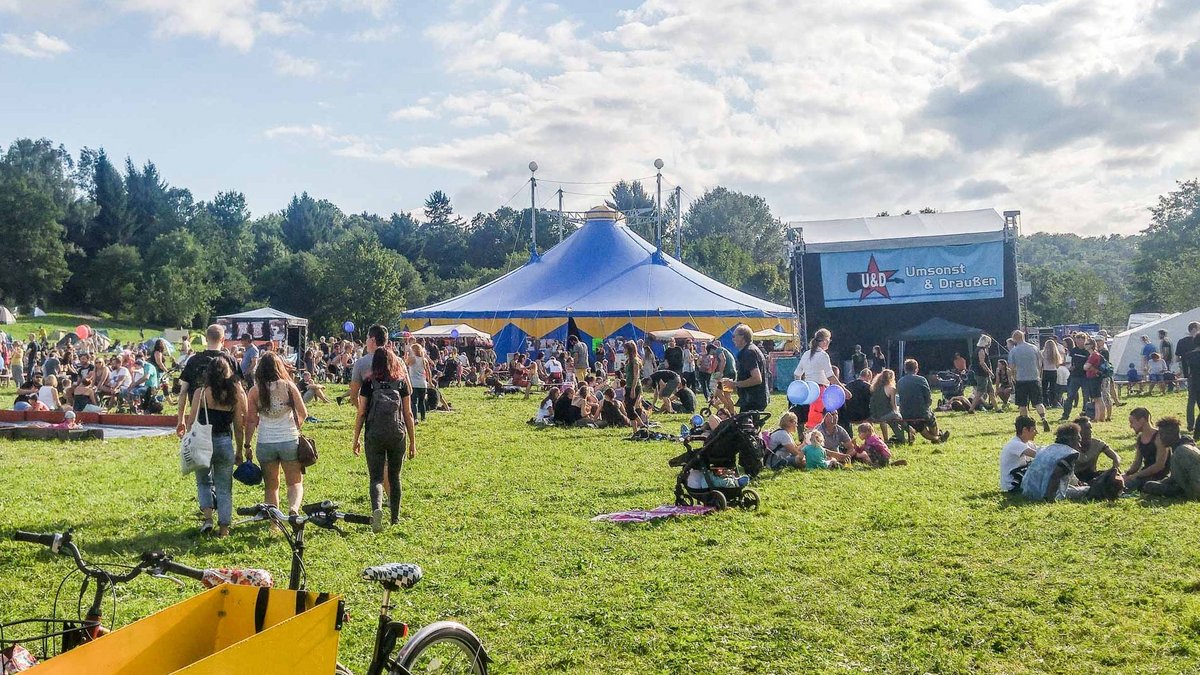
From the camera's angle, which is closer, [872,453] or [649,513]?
[649,513]

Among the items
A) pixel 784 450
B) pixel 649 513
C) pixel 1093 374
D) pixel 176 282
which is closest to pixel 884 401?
pixel 784 450

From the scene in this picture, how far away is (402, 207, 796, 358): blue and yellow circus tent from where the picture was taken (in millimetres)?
29116

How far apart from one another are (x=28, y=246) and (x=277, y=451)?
2433 inches

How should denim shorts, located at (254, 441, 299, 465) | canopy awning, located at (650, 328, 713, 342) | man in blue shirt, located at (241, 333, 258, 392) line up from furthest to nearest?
canopy awning, located at (650, 328, 713, 342)
man in blue shirt, located at (241, 333, 258, 392)
denim shorts, located at (254, 441, 299, 465)

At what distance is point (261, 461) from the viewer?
746 cm

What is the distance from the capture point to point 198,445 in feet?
23.9

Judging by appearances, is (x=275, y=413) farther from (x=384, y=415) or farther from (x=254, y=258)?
(x=254, y=258)

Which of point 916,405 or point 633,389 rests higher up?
point 633,389

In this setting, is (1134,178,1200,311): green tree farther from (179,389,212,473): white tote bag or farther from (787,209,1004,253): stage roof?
(179,389,212,473): white tote bag

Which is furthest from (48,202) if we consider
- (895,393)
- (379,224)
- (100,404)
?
(895,393)

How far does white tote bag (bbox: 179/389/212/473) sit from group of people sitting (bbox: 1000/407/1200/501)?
22.1 ft

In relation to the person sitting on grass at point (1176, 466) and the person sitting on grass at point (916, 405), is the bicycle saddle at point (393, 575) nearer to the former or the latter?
the person sitting on grass at point (1176, 466)

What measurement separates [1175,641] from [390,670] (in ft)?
12.2

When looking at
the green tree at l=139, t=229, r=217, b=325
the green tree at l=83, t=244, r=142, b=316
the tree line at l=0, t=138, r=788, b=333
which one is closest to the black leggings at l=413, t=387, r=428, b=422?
the tree line at l=0, t=138, r=788, b=333
